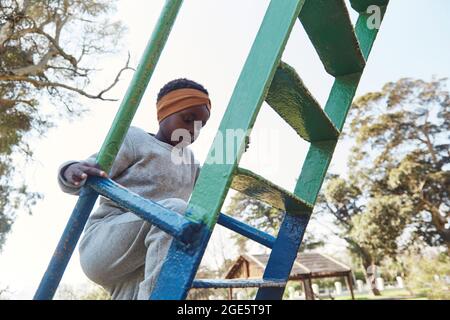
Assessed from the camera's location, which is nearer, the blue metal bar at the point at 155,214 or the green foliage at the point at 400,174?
the blue metal bar at the point at 155,214

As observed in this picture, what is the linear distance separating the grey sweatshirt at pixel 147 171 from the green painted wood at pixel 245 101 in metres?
0.53

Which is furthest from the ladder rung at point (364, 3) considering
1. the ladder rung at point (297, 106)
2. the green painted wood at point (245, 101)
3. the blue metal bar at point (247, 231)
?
the blue metal bar at point (247, 231)

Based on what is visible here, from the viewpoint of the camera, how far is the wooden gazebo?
39.7 feet

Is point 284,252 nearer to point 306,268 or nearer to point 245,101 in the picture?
point 245,101

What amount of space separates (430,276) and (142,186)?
42.8 ft

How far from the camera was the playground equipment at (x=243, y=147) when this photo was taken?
65 centimetres

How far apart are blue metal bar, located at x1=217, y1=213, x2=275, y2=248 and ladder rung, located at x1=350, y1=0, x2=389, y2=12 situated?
93 cm

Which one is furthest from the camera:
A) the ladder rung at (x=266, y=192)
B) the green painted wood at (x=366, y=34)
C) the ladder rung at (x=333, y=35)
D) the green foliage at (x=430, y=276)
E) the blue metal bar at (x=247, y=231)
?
the green foliage at (x=430, y=276)

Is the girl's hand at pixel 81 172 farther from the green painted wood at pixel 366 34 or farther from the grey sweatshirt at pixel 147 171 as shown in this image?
the green painted wood at pixel 366 34

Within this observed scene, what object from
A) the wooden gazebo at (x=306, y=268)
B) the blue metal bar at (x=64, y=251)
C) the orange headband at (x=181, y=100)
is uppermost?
the wooden gazebo at (x=306, y=268)

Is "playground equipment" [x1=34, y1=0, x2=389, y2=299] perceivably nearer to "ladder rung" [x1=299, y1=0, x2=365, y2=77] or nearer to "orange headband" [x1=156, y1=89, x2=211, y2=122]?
"ladder rung" [x1=299, y1=0, x2=365, y2=77]

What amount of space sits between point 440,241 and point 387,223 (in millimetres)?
1854

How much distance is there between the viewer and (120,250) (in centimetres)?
98
